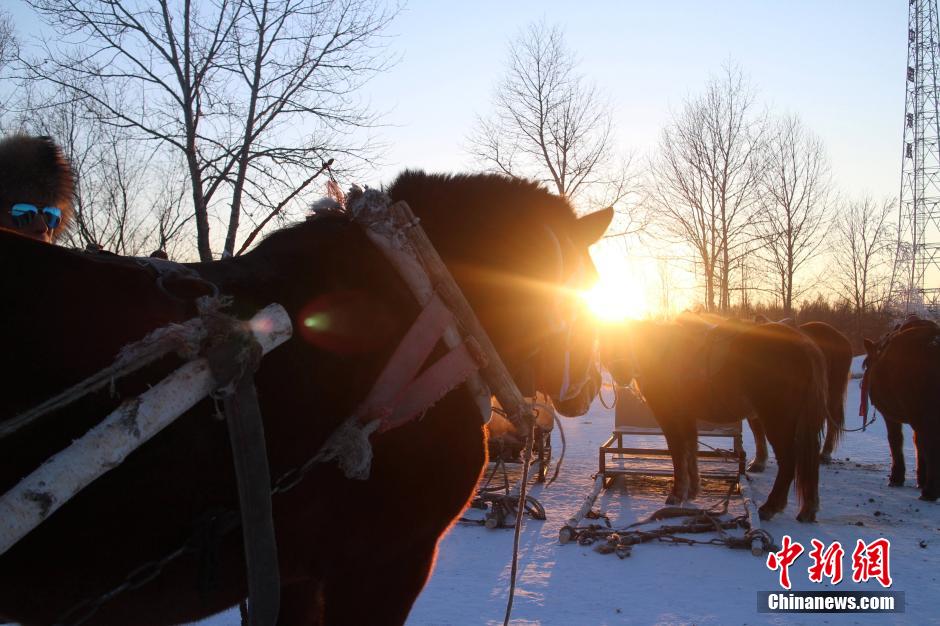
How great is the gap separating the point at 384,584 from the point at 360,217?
3.73ft

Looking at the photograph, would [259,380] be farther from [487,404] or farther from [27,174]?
[27,174]

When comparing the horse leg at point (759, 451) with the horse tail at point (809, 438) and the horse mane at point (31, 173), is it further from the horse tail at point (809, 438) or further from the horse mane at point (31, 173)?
the horse mane at point (31, 173)

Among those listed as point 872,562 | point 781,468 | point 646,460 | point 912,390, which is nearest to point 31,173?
point 872,562

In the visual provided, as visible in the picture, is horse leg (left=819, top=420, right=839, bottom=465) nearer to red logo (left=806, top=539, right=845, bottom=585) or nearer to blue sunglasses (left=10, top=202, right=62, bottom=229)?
red logo (left=806, top=539, right=845, bottom=585)

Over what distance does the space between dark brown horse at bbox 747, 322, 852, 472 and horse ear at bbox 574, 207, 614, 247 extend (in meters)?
8.97

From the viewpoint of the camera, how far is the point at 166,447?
1.52 meters

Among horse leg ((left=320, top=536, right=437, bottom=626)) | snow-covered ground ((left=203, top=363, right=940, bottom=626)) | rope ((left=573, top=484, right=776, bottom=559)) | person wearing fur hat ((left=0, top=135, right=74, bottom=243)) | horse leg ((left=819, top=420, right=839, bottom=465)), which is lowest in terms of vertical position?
snow-covered ground ((left=203, top=363, right=940, bottom=626))

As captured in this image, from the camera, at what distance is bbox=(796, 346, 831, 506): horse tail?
722 centimetres

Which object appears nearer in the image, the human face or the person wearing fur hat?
the human face

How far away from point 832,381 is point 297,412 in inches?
429

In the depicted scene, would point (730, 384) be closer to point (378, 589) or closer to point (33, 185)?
point (378, 589)

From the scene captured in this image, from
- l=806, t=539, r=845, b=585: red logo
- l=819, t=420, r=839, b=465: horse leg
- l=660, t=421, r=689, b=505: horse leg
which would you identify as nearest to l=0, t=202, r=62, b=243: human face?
l=806, t=539, r=845, b=585: red logo

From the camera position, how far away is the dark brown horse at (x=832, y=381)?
10.5 metres

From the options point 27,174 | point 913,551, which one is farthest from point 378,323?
point 913,551
